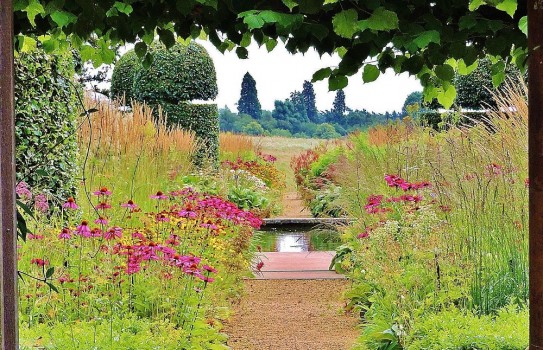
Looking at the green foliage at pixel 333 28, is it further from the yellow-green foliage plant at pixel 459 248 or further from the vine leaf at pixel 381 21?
the yellow-green foliage plant at pixel 459 248

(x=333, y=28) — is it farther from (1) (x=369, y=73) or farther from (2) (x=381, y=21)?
(1) (x=369, y=73)

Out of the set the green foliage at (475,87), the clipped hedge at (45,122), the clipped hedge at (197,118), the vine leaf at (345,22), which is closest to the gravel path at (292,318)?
the clipped hedge at (45,122)

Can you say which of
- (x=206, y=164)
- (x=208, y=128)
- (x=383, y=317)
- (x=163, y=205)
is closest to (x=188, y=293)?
(x=383, y=317)

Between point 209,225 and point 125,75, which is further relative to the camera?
point 125,75

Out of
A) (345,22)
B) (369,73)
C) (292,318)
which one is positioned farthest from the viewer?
(292,318)

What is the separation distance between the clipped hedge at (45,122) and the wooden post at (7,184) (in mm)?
2878

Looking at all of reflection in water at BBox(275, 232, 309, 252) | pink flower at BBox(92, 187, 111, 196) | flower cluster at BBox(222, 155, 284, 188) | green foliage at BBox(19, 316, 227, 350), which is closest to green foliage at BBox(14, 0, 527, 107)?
pink flower at BBox(92, 187, 111, 196)

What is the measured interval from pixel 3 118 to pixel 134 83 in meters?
10.3

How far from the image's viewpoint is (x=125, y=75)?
1258 centimetres

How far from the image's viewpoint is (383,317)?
405 centimetres

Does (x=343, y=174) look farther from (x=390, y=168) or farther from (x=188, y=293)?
(x=188, y=293)

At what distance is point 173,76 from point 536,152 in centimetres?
1002

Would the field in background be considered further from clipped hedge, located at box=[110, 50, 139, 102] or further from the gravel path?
the gravel path

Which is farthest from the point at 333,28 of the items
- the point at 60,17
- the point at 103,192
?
the point at 103,192
